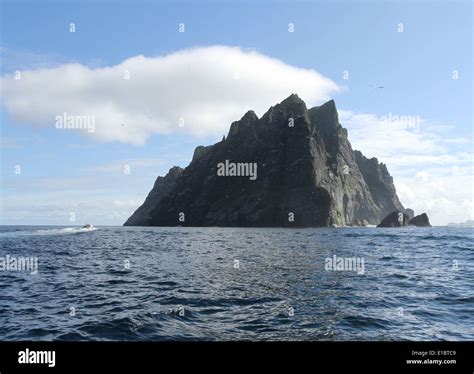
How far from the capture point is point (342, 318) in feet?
46.8

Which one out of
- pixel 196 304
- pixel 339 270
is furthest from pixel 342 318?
pixel 339 270

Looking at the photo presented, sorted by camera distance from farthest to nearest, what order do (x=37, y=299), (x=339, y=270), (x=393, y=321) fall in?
(x=339, y=270) → (x=37, y=299) → (x=393, y=321)

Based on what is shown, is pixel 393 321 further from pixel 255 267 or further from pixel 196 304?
pixel 255 267

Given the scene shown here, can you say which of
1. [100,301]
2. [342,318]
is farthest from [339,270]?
[100,301]
